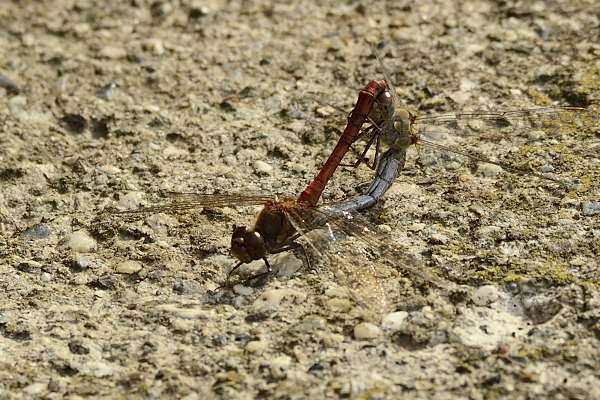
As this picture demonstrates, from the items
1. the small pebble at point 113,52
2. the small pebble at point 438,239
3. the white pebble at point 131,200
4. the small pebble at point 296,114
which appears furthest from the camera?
the small pebble at point 113,52

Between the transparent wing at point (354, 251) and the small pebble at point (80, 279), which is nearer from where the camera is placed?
the transparent wing at point (354, 251)

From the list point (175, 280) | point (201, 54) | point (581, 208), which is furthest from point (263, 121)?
point (581, 208)

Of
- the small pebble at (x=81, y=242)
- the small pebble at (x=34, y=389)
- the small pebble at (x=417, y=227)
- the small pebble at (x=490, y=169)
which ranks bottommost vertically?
the small pebble at (x=34, y=389)

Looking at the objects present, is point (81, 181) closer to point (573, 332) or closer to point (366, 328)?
point (366, 328)

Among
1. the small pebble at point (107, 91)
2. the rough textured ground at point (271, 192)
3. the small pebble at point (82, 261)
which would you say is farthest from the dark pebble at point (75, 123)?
the small pebble at point (82, 261)

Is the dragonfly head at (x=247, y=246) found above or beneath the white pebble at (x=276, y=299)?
above

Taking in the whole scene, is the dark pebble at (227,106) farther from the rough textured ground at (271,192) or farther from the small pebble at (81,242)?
the small pebble at (81,242)

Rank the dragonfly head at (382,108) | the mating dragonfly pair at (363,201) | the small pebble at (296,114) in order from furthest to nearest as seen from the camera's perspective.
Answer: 1. the small pebble at (296,114)
2. the dragonfly head at (382,108)
3. the mating dragonfly pair at (363,201)
